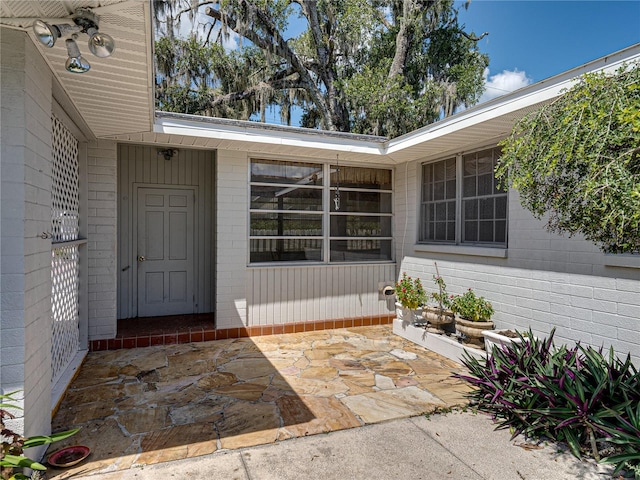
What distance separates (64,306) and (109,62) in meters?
2.47

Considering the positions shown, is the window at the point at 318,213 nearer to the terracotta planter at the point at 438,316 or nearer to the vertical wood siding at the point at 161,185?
the vertical wood siding at the point at 161,185

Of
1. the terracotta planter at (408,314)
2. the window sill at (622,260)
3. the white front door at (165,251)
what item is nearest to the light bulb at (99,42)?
the white front door at (165,251)

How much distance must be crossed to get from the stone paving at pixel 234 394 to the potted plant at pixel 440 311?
1.47 feet

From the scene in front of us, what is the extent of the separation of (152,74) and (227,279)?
10.1 feet

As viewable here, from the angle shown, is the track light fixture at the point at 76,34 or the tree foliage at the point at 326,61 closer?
the track light fixture at the point at 76,34

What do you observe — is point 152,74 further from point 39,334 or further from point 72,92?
point 39,334

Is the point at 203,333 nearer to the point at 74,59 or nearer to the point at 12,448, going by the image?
the point at 12,448

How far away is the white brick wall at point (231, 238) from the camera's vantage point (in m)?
5.22

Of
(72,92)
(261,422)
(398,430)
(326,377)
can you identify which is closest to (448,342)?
(326,377)

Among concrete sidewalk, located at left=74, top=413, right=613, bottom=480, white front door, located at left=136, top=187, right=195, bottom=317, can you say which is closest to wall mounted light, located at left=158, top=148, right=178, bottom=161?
white front door, located at left=136, top=187, right=195, bottom=317

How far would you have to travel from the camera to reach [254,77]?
11.6 metres

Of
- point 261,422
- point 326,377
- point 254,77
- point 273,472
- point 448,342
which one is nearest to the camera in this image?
point 273,472

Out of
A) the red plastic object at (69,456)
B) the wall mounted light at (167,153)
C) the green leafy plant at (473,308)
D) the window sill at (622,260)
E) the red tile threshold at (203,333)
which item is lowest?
the red plastic object at (69,456)

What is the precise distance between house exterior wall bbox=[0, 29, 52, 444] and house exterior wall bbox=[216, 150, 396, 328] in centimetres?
290
